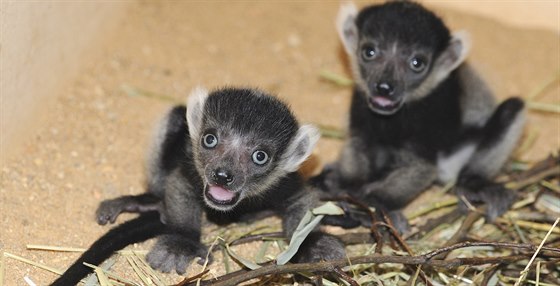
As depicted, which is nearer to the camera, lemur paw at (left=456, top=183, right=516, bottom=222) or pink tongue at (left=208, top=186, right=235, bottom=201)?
pink tongue at (left=208, top=186, right=235, bottom=201)

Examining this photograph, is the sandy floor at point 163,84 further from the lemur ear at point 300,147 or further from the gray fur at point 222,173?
the lemur ear at point 300,147

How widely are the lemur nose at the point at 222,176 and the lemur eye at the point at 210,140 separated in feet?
1.19

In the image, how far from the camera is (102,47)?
9172 millimetres

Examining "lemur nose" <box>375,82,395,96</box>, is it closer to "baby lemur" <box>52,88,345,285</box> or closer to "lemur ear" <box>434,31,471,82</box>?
"lemur ear" <box>434,31,471,82</box>

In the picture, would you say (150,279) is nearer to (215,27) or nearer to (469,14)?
(215,27)

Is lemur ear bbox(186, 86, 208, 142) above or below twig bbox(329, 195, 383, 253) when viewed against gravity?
above

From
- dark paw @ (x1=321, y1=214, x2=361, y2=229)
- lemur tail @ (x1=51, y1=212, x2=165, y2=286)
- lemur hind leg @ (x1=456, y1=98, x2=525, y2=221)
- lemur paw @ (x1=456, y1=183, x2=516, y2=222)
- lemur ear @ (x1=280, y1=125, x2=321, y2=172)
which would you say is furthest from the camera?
lemur hind leg @ (x1=456, y1=98, x2=525, y2=221)

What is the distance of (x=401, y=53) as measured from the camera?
26.6 ft

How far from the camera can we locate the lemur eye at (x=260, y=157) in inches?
265

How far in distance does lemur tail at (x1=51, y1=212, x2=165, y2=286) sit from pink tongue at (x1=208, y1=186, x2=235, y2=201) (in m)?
0.73

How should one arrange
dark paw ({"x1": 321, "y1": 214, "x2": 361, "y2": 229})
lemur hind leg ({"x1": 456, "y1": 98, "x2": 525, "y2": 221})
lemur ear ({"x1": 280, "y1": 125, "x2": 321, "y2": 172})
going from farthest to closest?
lemur hind leg ({"x1": 456, "y1": 98, "x2": 525, "y2": 221}) → dark paw ({"x1": 321, "y1": 214, "x2": 361, "y2": 229}) → lemur ear ({"x1": 280, "y1": 125, "x2": 321, "y2": 172})

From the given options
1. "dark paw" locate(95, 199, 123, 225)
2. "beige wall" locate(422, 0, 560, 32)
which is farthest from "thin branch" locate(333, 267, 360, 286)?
"beige wall" locate(422, 0, 560, 32)

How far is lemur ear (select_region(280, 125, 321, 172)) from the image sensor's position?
690cm

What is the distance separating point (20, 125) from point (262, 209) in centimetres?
228
